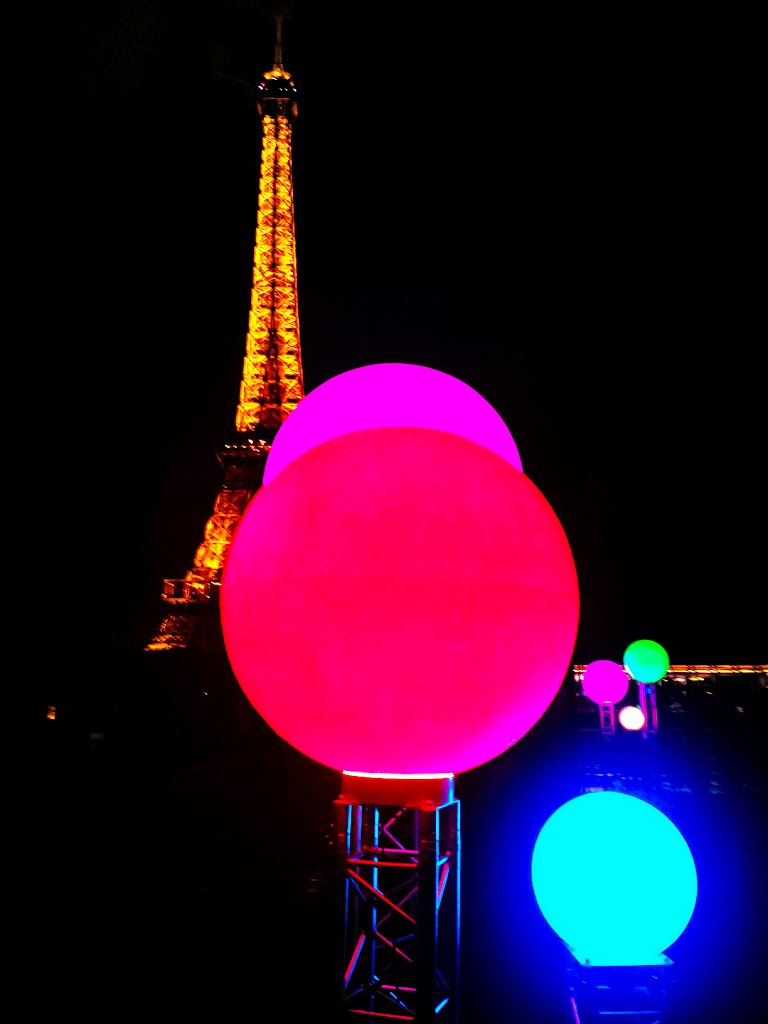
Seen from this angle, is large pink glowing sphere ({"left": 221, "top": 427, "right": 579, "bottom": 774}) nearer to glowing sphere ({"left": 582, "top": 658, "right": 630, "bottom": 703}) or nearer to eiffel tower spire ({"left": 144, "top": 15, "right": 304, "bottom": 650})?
glowing sphere ({"left": 582, "top": 658, "right": 630, "bottom": 703})

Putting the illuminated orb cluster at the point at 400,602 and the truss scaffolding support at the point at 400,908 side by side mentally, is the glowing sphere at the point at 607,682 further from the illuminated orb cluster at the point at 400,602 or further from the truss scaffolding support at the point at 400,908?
the illuminated orb cluster at the point at 400,602

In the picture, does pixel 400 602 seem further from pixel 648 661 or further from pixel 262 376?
pixel 262 376

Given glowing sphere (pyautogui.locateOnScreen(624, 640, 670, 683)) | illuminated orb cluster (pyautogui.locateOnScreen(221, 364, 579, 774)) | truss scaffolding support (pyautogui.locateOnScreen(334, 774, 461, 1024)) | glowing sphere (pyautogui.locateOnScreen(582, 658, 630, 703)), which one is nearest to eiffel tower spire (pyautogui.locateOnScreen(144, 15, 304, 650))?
glowing sphere (pyautogui.locateOnScreen(582, 658, 630, 703))

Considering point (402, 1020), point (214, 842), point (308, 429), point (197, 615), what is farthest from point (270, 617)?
point (197, 615)

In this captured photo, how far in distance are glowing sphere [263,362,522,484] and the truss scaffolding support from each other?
55.9 inches

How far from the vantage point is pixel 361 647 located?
213 cm

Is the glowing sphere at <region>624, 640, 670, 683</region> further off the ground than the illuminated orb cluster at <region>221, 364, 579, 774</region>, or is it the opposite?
the glowing sphere at <region>624, 640, 670, 683</region>

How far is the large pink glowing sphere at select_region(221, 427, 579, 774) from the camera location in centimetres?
212

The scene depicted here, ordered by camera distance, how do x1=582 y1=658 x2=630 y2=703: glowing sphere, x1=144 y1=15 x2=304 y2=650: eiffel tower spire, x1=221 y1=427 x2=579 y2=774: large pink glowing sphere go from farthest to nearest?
x1=144 y1=15 x2=304 y2=650: eiffel tower spire → x1=582 y1=658 x2=630 y2=703: glowing sphere → x1=221 y1=427 x2=579 y2=774: large pink glowing sphere

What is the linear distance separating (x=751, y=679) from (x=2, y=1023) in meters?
15.1

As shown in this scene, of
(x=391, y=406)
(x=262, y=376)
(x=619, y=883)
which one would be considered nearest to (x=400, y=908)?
(x=619, y=883)

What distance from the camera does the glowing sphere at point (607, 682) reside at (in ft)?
31.1

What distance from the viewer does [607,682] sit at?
31.3 ft

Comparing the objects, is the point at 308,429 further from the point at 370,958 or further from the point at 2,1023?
the point at 2,1023
